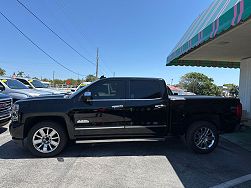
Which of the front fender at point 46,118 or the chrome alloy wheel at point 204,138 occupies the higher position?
the front fender at point 46,118

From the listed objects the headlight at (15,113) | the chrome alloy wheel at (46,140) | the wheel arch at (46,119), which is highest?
the headlight at (15,113)

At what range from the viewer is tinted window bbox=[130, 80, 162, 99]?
6.37 metres

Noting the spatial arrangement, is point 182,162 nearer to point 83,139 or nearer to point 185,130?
point 185,130

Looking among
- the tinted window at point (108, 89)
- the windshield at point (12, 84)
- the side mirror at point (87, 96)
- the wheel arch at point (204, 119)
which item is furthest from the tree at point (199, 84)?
the side mirror at point (87, 96)

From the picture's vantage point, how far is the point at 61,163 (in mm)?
5492

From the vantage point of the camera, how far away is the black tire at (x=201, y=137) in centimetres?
641

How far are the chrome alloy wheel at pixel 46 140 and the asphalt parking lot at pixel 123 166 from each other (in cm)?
28

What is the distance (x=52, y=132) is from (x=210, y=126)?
3.89 metres

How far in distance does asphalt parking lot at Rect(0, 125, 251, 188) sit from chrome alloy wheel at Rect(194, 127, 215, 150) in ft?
0.85

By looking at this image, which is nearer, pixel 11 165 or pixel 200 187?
pixel 200 187

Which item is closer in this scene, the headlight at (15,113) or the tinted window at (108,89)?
the headlight at (15,113)

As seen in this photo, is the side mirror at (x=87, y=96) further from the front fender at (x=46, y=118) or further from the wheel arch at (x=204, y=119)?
the wheel arch at (x=204, y=119)

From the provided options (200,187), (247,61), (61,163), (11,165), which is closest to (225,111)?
(200,187)

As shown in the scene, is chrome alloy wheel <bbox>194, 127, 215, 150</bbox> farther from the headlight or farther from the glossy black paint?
the headlight
